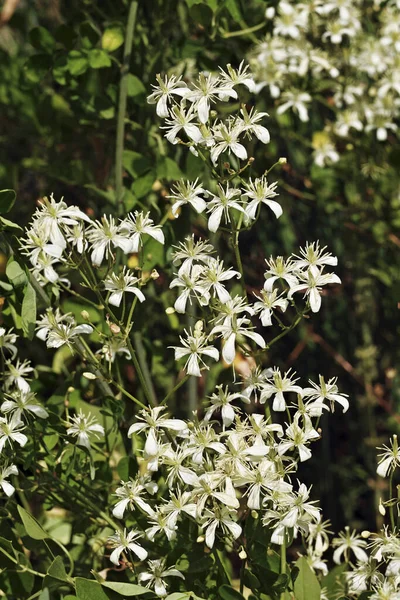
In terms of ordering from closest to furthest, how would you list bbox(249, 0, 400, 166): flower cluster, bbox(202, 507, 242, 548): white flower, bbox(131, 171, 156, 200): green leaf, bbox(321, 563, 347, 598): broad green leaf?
bbox(202, 507, 242, 548): white flower → bbox(321, 563, 347, 598): broad green leaf → bbox(131, 171, 156, 200): green leaf → bbox(249, 0, 400, 166): flower cluster

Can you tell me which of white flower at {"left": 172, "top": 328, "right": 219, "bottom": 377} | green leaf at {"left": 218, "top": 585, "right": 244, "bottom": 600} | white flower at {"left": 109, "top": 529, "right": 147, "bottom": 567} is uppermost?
white flower at {"left": 172, "top": 328, "right": 219, "bottom": 377}

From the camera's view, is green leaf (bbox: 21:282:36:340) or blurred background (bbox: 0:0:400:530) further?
blurred background (bbox: 0:0:400:530)

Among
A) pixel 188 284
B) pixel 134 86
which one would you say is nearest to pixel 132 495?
pixel 188 284

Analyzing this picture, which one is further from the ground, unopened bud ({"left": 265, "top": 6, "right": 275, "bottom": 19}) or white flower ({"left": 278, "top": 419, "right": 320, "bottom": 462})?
unopened bud ({"left": 265, "top": 6, "right": 275, "bottom": 19})

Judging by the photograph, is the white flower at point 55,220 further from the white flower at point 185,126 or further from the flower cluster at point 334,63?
the flower cluster at point 334,63

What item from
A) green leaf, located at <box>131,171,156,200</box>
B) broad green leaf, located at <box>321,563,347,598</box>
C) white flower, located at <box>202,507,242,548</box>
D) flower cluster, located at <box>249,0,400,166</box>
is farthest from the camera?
flower cluster, located at <box>249,0,400,166</box>

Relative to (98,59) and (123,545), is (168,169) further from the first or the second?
(123,545)

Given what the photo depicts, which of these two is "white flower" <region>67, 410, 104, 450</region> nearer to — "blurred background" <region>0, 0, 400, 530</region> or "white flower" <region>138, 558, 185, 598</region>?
"white flower" <region>138, 558, 185, 598</region>

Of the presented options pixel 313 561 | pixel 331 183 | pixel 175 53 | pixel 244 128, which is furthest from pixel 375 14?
pixel 313 561

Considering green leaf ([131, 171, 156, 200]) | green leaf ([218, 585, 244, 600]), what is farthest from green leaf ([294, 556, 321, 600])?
green leaf ([131, 171, 156, 200])
